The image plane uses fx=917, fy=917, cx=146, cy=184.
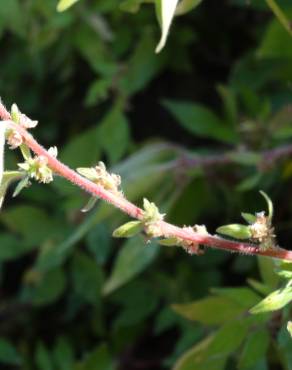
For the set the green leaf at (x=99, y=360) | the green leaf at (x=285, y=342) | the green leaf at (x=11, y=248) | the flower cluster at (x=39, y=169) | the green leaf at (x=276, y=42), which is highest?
the green leaf at (x=11, y=248)

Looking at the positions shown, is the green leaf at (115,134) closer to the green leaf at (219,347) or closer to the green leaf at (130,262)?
the green leaf at (130,262)

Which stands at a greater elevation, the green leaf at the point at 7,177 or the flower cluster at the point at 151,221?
the green leaf at the point at 7,177

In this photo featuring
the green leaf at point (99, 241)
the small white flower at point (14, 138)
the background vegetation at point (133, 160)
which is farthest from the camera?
the green leaf at point (99, 241)

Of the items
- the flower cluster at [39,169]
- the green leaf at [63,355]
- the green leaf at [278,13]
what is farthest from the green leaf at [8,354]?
the flower cluster at [39,169]

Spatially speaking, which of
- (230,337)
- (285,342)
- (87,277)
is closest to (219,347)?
(230,337)

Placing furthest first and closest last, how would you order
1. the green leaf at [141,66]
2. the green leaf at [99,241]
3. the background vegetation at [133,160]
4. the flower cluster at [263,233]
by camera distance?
the green leaf at [141,66] → the green leaf at [99,241] → the background vegetation at [133,160] → the flower cluster at [263,233]

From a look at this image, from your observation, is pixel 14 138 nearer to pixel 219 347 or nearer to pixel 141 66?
pixel 219 347
